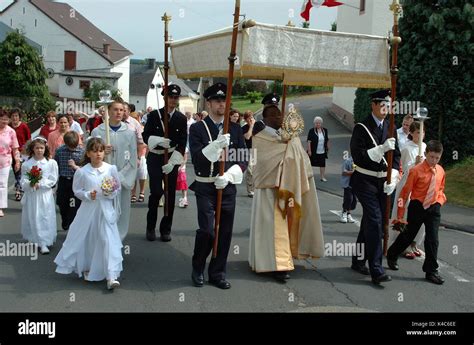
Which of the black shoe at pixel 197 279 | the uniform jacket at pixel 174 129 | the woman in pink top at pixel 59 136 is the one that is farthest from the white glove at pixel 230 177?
the woman in pink top at pixel 59 136

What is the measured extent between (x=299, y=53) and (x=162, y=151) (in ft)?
9.95

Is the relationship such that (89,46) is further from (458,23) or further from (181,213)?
(181,213)

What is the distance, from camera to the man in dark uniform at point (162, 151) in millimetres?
9375

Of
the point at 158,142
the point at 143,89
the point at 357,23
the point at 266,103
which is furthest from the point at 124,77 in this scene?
the point at 266,103

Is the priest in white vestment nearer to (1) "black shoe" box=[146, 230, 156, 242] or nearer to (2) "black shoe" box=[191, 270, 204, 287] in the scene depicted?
(2) "black shoe" box=[191, 270, 204, 287]

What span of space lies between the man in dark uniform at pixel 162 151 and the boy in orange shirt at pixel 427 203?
3398 millimetres

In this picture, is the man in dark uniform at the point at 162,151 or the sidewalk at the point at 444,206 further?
the sidewalk at the point at 444,206

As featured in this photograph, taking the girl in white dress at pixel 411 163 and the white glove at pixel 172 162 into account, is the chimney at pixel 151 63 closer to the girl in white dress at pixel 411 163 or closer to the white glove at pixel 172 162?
the white glove at pixel 172 162

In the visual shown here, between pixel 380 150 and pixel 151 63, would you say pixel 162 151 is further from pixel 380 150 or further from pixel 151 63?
pixel 151 63

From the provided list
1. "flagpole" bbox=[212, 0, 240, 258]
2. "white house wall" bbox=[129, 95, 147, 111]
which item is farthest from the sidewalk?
"white house wall" bbox=[129, 95, 147, 111]

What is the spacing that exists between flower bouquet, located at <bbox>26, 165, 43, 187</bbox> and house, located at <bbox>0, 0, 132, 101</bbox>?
58.1 metres

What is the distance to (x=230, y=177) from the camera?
23.4 feet

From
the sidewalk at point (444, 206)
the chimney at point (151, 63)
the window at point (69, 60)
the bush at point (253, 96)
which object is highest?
the chimney at point (151, 63)

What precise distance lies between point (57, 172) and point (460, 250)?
21.0 ft
